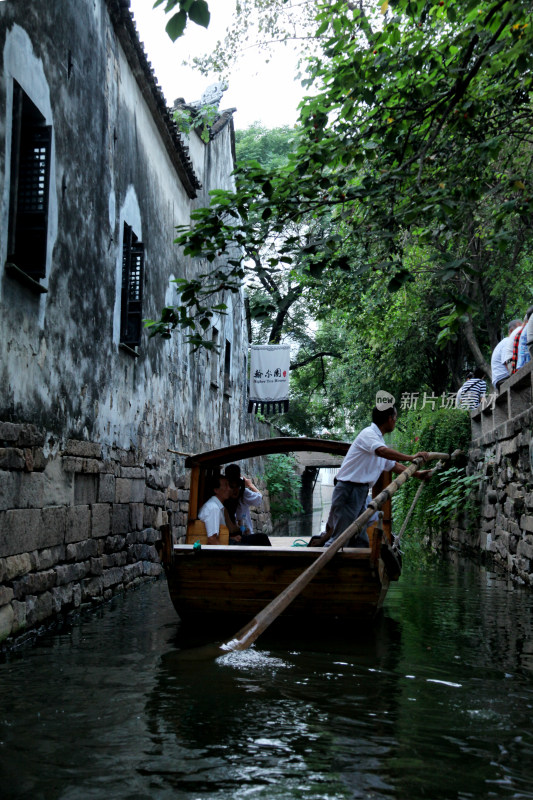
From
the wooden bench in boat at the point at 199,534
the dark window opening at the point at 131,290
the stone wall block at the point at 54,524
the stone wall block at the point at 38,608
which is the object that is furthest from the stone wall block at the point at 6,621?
the dark window opening at the point at 131,290

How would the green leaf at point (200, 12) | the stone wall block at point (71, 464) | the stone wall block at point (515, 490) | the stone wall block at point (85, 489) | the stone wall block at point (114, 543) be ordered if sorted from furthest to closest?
the stone wall block at point (515, 490), the stone wall block at point (114, 543), the stone wall block at point (85, 489), the stone wall block at point (71, 464), the green leaf at point (200, 12)

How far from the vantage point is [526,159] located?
35.9 feet

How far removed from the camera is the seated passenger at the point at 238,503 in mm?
8688

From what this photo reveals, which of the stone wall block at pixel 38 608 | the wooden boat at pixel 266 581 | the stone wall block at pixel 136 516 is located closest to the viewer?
the stone wall block at pixel 38 608

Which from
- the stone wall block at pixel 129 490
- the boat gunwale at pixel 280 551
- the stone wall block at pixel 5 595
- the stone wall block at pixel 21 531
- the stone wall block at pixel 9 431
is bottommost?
the stone wall block at pixel 5 595

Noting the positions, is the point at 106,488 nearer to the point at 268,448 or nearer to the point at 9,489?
the point at 268,448

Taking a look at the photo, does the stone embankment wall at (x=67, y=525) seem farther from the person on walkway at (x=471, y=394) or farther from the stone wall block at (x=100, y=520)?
the person on walkway at (x=471, y=394)

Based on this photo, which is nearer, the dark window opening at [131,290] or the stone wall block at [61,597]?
the stone wall block at [61,597]

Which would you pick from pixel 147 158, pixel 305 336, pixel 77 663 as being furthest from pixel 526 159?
pixel 305 336

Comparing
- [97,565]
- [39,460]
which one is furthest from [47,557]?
[97,565]

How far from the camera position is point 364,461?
7.02 metres

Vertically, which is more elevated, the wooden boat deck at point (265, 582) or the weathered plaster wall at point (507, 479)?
the weathered plaster wall at point (507, 479)

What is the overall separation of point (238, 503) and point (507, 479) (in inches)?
149

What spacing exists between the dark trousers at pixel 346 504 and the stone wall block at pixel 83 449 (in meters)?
2.39
